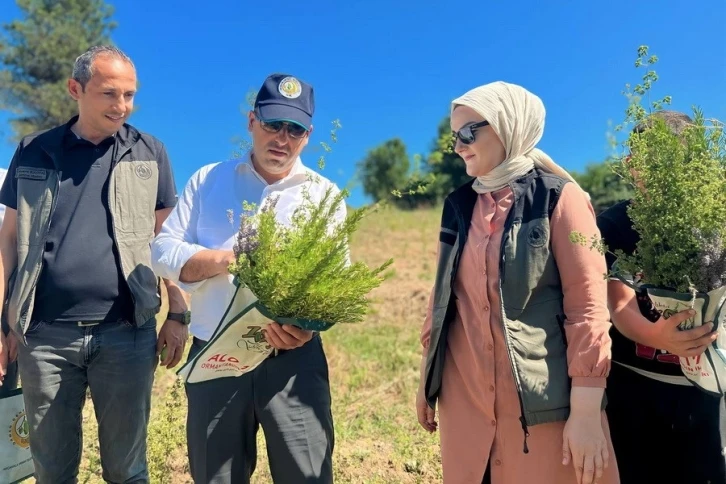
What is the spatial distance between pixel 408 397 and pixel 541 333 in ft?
13.0

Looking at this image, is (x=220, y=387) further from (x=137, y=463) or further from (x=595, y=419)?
(x=595, y=419)

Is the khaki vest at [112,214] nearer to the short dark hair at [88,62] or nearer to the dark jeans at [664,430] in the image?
the short dark hair at [88,62]

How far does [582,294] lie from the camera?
1849mm

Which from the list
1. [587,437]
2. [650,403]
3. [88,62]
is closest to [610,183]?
[650,403]

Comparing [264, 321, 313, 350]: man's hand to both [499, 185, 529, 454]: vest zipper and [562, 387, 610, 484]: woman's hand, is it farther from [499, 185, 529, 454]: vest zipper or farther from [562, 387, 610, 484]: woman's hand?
Result: [562, 387, 610, 484]: woman's hand

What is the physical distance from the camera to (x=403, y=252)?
50.0 feet

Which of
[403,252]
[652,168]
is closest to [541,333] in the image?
[652,168]

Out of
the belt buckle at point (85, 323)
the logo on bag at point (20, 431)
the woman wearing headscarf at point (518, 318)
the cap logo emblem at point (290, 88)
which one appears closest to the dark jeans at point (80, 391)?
the belt buckle at point (85, 323)

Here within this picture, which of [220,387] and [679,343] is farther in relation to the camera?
[220,387]

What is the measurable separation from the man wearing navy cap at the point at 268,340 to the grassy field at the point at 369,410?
16.2 inches

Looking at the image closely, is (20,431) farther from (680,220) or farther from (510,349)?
(680,220)

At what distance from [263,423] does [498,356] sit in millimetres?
946

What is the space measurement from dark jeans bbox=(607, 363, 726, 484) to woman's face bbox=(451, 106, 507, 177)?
38.8 inches

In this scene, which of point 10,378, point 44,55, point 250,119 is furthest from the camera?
point 44,55
